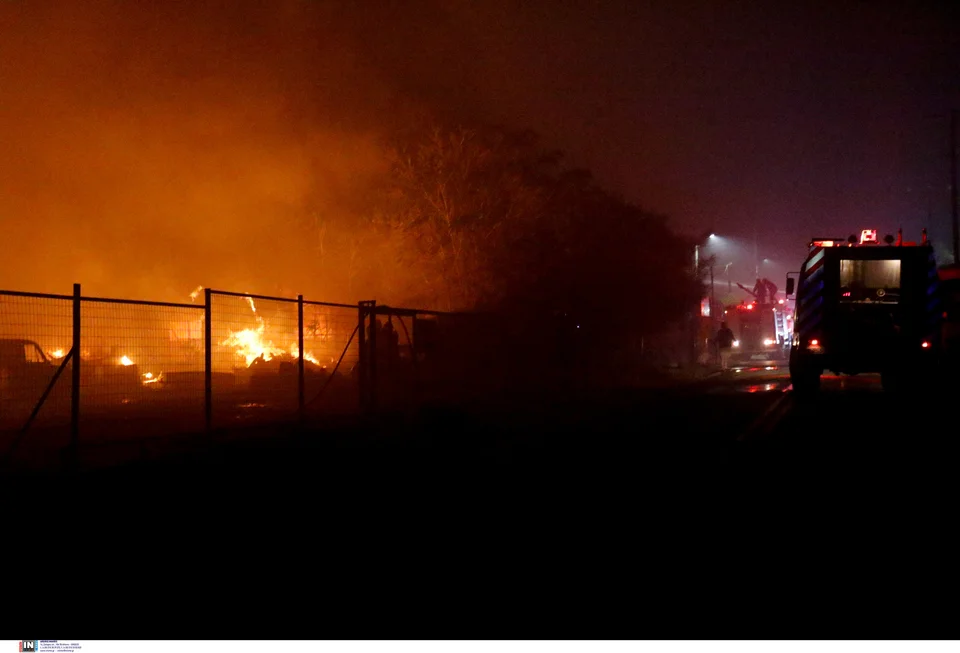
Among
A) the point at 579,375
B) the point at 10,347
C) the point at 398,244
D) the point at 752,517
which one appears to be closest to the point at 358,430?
the point at 10,347

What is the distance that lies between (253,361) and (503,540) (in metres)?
9.58

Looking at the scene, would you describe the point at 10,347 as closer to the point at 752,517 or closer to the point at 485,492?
the point at 485,492

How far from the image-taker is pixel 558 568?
607cm

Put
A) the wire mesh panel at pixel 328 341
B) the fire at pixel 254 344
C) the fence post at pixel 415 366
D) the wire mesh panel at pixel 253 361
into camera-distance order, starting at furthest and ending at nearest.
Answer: the fence post at pixel 415 366 → the wire mesh panel at pixel 328 341 → the fire at pixel 254 344 → the wire mesh panel at pixel 253 361

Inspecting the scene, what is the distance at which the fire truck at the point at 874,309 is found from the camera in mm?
18516

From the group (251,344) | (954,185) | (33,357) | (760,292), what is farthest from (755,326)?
(33,357)

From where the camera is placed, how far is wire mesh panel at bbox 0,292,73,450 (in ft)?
33.6

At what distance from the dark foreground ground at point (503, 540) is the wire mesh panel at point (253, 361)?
4.94ft

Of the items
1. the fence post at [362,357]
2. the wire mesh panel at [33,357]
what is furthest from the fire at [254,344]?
the wire mesh panel at [33,357]

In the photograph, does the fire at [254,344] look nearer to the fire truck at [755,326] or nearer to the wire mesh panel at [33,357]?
the wire mesh panel at [33,357]

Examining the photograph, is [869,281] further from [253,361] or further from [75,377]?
[75,377]

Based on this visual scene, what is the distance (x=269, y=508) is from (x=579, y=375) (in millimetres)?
21040

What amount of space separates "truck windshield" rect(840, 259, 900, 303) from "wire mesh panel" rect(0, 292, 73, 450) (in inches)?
581

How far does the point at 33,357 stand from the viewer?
54.1 ft
